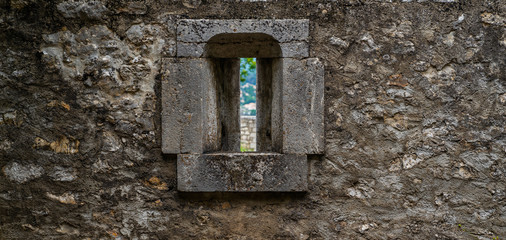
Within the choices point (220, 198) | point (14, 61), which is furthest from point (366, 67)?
point (14, 61)

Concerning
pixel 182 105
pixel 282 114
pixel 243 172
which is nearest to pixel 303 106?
pixel 282 114

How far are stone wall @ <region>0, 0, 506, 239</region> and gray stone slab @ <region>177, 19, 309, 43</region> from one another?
0.06 m

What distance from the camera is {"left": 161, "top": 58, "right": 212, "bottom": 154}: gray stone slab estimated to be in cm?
246

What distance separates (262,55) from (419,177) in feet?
4.74

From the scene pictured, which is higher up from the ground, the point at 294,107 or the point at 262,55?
the point at 262,55

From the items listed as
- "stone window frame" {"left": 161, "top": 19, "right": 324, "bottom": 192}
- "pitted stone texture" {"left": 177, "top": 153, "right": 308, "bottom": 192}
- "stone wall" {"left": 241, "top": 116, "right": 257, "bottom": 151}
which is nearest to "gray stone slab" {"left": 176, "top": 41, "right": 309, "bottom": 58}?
"stone window frame" {"left": 161, "top": 19, "right": 324, "bottom": 192}

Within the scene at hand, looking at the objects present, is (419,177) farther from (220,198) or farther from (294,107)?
(220,198)

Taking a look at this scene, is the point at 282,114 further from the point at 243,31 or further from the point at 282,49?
the point at 243,31

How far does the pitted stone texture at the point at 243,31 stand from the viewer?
245cm

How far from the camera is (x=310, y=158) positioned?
99.0 inches

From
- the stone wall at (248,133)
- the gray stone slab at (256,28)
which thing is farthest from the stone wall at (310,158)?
the stone wall at (248,133)

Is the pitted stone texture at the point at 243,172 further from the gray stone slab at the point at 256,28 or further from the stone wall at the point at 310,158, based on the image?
the gray stone slab at the point at 256,28

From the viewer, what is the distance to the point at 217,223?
8.37 feet

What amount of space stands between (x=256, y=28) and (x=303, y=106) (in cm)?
63
